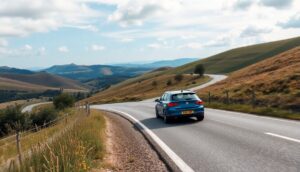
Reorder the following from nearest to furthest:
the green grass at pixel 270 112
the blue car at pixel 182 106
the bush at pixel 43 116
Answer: the green grass at pixel 270 112
the blue car at pixel 182 106
the bush at pixel 43 116

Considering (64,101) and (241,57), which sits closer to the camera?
(64,101)

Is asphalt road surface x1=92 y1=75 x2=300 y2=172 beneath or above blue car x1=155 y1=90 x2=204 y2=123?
beneath

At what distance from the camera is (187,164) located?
28.4 feet

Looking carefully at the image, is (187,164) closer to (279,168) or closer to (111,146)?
(279,168)

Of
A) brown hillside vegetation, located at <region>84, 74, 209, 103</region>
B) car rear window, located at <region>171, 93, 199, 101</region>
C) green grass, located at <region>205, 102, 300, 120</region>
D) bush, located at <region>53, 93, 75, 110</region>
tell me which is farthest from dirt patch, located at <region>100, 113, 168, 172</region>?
brown hillside vegetation, located at <region>84, 74, 209, 103</region>

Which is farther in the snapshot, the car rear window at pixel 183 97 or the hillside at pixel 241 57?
the hillside at pixel 241 57

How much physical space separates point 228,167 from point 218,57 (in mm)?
183576

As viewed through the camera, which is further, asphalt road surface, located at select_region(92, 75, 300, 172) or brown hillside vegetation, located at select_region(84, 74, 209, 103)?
brown hillside vegetation, located at select_region(84, 74, 209, 103)

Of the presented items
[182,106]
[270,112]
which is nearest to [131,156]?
Result: [182,106]

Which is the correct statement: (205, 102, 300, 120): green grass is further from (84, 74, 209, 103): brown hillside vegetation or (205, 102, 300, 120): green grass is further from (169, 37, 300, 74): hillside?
(169, 37, 300, 74): hillside

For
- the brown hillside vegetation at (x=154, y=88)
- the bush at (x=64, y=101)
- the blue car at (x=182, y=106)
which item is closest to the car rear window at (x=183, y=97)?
the blue car at (x=182, y=106)

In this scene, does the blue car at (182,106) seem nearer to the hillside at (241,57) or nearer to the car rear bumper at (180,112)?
the car rear bumper at (180,112)

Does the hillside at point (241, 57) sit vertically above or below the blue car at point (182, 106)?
above

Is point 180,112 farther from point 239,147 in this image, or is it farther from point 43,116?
point 43,116
